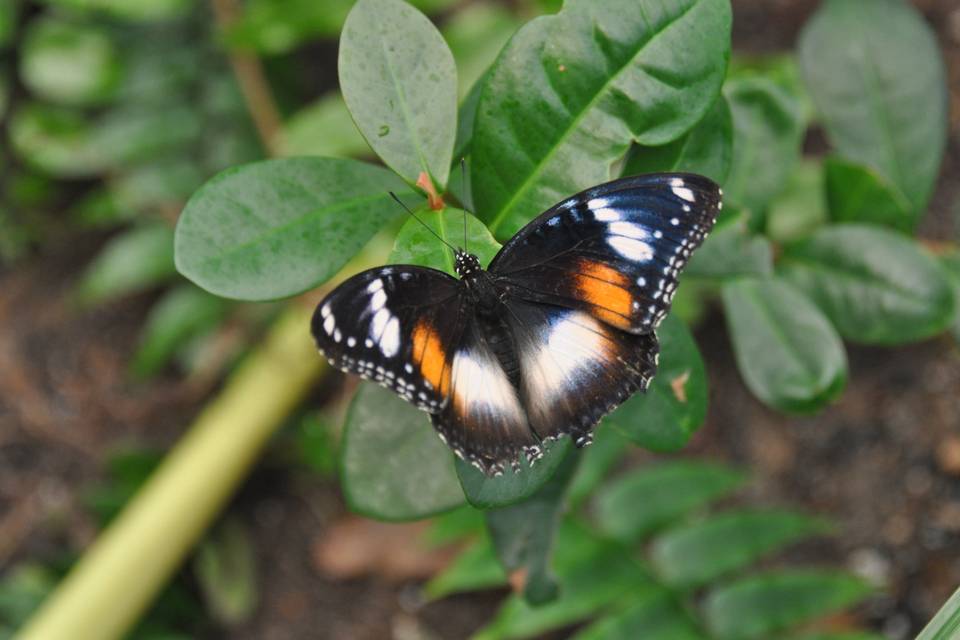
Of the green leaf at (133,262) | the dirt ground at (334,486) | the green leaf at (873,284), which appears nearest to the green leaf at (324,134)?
the green leaf at (133,262)

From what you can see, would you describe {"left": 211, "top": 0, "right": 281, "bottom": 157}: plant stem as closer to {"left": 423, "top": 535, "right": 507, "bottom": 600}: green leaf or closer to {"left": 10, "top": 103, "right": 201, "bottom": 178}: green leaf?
{"left": 10, "top": 103, "right": 201, "bottom": 178}: green leaf

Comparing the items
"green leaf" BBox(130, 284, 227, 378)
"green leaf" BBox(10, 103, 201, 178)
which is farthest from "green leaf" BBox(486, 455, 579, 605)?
"green leaf" BBox(10, 103, 201, 178)

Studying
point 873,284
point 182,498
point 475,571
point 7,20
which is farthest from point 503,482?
point 7,20

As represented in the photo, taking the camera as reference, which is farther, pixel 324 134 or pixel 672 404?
pixel 324 134

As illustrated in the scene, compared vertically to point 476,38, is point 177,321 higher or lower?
lower

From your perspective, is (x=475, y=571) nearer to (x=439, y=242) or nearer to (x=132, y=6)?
(x=439, y=242)

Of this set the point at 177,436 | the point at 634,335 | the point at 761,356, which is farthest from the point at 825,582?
the point at 177,436

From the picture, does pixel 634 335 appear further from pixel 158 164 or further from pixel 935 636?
pixel 158 164
